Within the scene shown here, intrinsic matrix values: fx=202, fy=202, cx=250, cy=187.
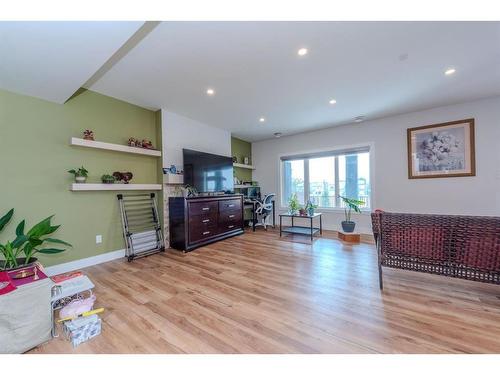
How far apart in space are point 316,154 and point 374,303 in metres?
3.78

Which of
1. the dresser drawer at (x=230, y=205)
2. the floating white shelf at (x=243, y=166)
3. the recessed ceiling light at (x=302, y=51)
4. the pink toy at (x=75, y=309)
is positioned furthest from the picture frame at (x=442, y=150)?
the pink toy at (x=75, y=309)

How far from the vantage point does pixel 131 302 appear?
1839 mm

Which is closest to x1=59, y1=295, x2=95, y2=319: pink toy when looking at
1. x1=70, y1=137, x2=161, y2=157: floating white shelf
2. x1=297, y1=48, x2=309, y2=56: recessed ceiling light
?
x1=70, y1=137, x2=161, y2=157: floating white shelf

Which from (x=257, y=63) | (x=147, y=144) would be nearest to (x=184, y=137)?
(x=147, y=144)

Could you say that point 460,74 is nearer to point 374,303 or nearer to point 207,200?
point 374,303

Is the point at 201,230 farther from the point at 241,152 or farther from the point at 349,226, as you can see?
the point at 241,152

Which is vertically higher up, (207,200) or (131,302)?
(207,200)

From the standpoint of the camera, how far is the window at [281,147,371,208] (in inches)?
179

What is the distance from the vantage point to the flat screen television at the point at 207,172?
12.0ft

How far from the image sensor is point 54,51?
1.69 m

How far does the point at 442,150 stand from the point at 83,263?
6.09m

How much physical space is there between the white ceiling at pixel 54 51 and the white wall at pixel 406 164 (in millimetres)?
4394

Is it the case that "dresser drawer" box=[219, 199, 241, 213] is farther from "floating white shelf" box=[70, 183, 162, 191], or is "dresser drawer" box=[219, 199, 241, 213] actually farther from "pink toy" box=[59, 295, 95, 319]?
"pink toy" box=[59, 295, 95, 319]
